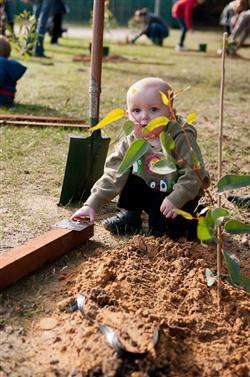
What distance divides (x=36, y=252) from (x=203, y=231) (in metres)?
0.90

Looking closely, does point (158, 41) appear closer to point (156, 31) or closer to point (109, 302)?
point (156, 31)

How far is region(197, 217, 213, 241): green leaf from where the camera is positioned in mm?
2188

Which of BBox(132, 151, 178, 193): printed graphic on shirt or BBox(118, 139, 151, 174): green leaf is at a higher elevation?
BBox(118, 139, 151, 174): green leaf

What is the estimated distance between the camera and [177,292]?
2.54 metres

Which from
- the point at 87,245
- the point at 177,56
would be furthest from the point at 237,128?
the point at 177,56

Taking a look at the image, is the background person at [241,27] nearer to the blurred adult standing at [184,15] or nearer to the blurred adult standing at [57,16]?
the blurred adult standing at [184,15]

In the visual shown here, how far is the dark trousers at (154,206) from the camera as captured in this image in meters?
3.20

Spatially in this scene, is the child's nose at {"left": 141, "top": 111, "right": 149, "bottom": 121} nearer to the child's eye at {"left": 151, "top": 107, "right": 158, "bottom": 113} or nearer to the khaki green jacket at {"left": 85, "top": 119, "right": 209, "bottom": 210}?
the child's eye at {"left": 151, "top": 107, "right": 158, "bottom": 113}

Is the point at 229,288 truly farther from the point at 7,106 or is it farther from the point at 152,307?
the point at 7,106

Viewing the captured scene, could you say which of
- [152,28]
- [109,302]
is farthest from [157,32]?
[109,302]

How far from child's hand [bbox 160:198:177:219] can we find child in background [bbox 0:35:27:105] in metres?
3.80

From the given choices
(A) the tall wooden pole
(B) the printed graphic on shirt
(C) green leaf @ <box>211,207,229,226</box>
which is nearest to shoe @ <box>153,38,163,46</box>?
(A) the tall wooden pole

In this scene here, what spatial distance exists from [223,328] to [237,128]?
4.09 metres

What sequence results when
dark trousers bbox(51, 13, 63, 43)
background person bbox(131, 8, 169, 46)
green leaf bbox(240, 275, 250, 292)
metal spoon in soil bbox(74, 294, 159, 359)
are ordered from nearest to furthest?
metal spoon in soil bbox(74, 294, 159, 359)
green leaf bbox(240, 275, 250, 292)
dark trousers bbox(51, 13, 63, 43)
background person bbox(131, 8, 169, 46)
